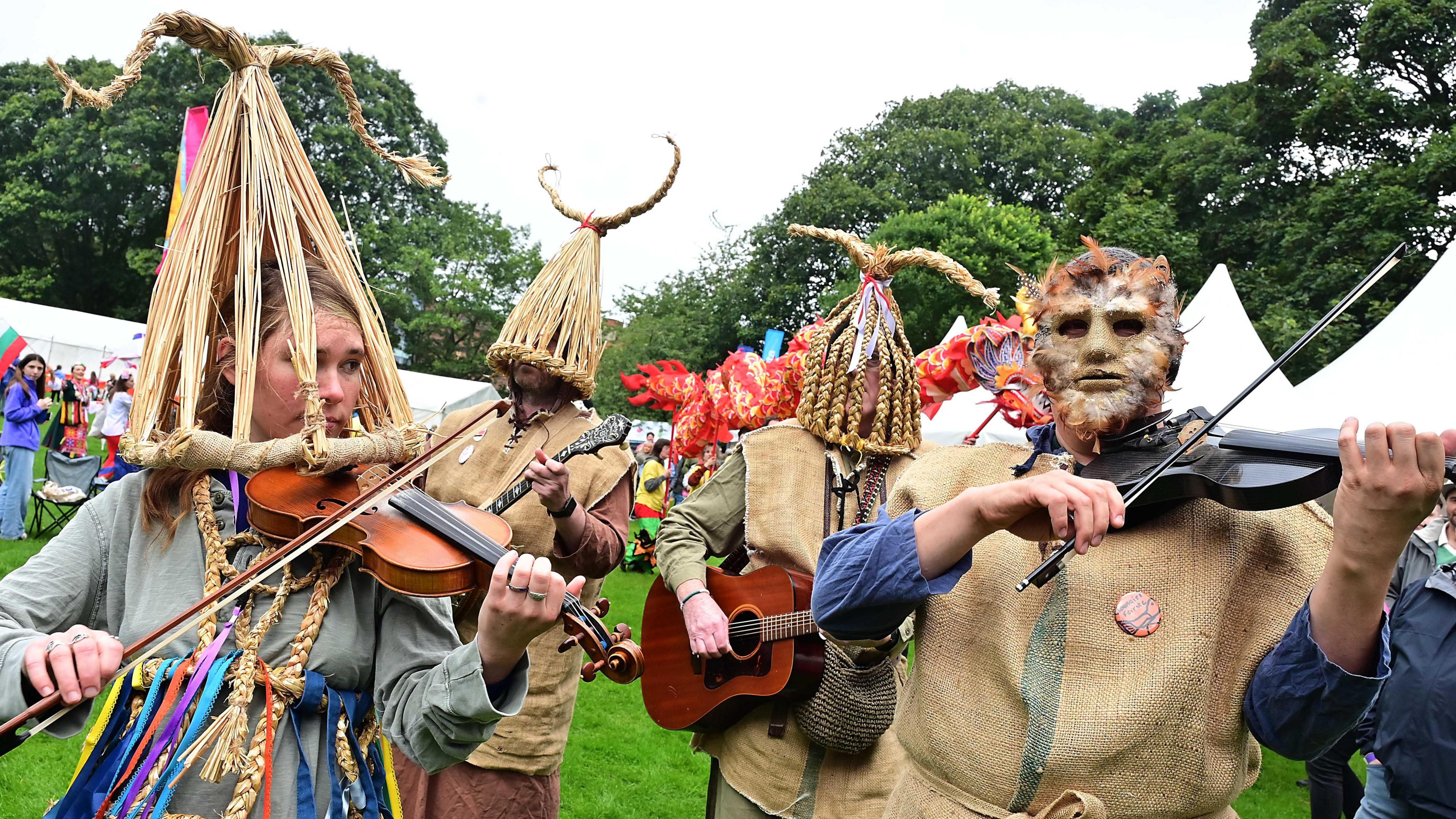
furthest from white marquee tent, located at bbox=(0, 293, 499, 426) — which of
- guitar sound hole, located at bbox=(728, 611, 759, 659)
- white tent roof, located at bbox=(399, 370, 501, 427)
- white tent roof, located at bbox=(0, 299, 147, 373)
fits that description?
guitar sound hole, located at bbox=(728, 611, 759, 659)

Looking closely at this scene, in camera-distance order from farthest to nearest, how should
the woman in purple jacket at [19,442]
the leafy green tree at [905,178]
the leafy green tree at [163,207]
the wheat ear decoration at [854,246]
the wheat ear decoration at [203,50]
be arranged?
1. the leafy green tree at [905,178]
2. the leafy green tree at [163,207]
3. the woman in purple jacket at [19,442]
4. the wheat ear decoration at [854,246]
5. the wheat ear decoration at [203,50]

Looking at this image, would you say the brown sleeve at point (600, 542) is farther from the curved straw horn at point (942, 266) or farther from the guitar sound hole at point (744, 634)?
the curved straw horn at point (942, 266)

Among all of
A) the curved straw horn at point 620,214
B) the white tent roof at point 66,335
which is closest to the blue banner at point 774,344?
the curved straw horn at point 620,214

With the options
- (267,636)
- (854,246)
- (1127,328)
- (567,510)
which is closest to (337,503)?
(267,636)

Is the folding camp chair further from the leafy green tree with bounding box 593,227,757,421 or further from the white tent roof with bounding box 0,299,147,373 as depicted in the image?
the leafy green tree with bounding box 593,227,757,421

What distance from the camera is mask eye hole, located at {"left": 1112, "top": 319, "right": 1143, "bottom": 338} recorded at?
1.97 m

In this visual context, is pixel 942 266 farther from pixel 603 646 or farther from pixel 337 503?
pixel 337 503

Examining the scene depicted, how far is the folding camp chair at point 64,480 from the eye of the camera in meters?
10.4

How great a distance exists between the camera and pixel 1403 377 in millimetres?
6164

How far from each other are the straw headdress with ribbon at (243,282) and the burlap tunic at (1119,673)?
1.31 meters

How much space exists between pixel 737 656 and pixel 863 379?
3.59 ft

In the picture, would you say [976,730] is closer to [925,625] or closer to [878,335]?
[925,625]

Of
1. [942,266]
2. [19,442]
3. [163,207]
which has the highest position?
[163,207]

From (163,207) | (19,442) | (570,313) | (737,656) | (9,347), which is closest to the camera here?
(737,656)
